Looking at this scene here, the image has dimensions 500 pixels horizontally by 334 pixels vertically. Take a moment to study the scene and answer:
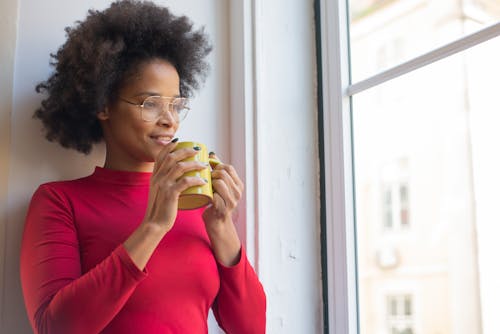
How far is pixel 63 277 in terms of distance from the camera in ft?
3.50

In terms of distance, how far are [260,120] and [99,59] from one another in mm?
453

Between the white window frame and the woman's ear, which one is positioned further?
the white window frame

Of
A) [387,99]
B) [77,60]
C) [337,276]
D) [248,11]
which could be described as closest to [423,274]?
[337,276]

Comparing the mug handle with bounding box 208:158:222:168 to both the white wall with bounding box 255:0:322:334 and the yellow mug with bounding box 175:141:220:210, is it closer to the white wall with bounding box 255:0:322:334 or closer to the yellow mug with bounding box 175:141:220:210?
the yellow mug with bounding box 175:141:220:210

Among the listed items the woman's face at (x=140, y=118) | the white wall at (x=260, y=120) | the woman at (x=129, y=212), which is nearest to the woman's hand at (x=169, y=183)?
the woman at (x=129, y=212)

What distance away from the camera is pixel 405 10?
1.44m

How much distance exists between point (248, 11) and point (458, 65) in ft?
1.81

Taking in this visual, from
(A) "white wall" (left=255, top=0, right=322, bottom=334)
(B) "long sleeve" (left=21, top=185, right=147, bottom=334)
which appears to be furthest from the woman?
(A) "white wall" (left=255, top=0, right=322, bottom=334)

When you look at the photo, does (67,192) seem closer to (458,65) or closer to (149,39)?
(149,39)

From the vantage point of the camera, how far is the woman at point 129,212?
3.39 ft

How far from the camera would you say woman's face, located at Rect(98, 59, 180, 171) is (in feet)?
3.92

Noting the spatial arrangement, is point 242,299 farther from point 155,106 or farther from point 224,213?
point 155,106

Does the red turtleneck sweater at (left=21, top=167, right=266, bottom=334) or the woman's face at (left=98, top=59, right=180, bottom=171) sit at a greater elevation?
the woman's face at (left=98, top=59, right=180, bottom=171)

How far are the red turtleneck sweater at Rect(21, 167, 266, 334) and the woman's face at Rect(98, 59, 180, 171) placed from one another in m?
0.08
